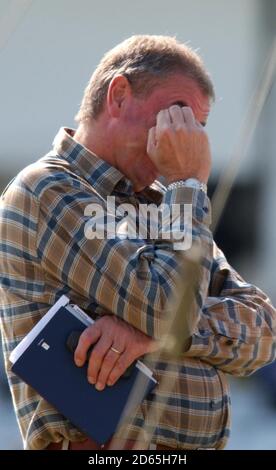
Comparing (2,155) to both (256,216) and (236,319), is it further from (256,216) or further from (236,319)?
(236,319)

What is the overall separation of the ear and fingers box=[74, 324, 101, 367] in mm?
789

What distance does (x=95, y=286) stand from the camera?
312 cm

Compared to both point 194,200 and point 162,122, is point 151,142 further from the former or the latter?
point 194,200

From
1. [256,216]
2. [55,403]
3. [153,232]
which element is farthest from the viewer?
[256,216]

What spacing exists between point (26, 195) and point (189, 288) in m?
0.51

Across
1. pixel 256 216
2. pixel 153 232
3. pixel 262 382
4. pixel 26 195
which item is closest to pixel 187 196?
pixel 153 232

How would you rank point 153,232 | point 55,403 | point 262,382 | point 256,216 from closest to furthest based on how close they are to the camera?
1. point 55,403
2. point 153,232
3. point 262,382
4. point 256,216

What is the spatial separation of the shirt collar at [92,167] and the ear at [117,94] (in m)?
0.19

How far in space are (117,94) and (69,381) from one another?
3.17 ft

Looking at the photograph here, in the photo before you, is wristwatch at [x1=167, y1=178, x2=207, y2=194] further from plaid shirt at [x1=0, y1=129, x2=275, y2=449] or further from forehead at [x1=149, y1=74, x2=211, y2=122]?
forehead at [x1=149, y1=74, x2=211, y2=122]

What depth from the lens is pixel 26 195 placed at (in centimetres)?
322

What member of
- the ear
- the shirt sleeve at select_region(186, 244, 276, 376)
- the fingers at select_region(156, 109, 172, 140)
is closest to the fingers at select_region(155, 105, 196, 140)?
the fingers at select_region(156, 109, 172, 140)

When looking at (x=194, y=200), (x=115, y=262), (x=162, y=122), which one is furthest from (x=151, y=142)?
(x=115, y=262)

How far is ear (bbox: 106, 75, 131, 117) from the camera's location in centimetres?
359
